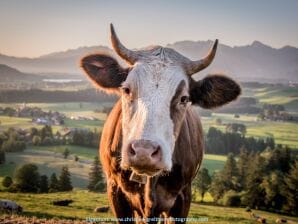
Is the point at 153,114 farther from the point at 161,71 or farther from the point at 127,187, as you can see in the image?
the point at 127,187

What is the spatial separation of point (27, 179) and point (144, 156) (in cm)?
5778

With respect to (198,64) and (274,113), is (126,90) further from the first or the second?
→ (274,113)

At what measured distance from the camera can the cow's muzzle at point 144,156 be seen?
11.8 ft

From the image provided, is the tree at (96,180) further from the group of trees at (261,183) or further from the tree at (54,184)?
the group of trees at (261,183)

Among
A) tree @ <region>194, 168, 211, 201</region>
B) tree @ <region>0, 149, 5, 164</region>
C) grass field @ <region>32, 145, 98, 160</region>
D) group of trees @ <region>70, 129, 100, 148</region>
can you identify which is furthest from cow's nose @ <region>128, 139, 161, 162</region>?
group of trees @ <region>70, 129, 100, 148</region>

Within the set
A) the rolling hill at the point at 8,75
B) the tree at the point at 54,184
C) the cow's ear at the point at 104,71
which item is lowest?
the tree at the point at 54,184

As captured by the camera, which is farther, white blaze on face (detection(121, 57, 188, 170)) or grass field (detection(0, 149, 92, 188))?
grass field (detection(0, 149, 92, 188))

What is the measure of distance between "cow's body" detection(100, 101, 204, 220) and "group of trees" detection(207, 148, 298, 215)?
57998mm

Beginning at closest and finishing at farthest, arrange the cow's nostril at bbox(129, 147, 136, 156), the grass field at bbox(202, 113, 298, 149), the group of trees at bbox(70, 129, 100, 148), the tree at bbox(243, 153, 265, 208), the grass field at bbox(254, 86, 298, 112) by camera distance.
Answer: the cow's nostril at bbox(129, 147, 136, 156) → the tree at bbox(243, 153, 265, 208) → the group of trees at bbox(70, 129, 100, 148) → the grass field at bbox(202, 113, 298, 149) → the grass field at bbox(254, 86, 298, 112)

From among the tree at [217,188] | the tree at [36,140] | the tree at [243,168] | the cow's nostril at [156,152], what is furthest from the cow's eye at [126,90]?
the tree at [36,140]

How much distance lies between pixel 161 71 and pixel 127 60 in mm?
835

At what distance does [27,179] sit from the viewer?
56.7m

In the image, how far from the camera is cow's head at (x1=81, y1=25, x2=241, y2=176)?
3734 millimetres

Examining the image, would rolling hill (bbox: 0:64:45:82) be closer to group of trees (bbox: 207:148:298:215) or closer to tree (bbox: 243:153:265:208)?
group of trees (bbox: 207:148:298:215)
